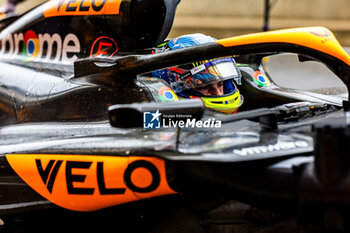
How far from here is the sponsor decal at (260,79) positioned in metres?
2.62

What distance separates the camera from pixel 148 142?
1572 mm

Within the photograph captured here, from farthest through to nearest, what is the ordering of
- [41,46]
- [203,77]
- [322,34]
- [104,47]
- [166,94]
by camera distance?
[41,46] < [104,47] < [203,77] < [166,94] < [322,34]

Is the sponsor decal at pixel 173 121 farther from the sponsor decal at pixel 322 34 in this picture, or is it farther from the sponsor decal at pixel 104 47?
the sponsor decal at pixel 104 47

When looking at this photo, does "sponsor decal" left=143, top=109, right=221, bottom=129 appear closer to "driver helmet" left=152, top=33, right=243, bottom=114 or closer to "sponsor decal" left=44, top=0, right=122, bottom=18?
"driver helmet" left=152, top=33, right=243, bottom=114

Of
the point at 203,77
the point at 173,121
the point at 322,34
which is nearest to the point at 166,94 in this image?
the point at 203,77

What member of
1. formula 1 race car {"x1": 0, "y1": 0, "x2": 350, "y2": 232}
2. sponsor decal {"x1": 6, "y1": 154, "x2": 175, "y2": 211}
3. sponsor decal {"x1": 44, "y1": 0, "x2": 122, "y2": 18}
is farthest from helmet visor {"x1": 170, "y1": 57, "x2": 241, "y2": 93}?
sponsor decal {"x1": 6, "y1": 154, "x2": 175, "y2": 211}

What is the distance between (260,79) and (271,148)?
4.14ft

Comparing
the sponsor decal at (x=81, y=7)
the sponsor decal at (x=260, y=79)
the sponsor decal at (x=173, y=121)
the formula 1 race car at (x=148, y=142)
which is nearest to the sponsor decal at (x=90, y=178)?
the formula 1 race car at (x=148, y=142)

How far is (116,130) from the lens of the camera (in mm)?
1793

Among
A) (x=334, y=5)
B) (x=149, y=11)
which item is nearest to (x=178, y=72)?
(x=149, y=11)

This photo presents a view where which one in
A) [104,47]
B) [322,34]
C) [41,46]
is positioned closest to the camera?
[322,34]

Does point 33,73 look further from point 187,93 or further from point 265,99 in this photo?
point 265,99

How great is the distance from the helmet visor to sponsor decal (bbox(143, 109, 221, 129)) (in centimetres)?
53

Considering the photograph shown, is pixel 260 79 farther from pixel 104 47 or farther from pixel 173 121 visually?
pixel 173 121
